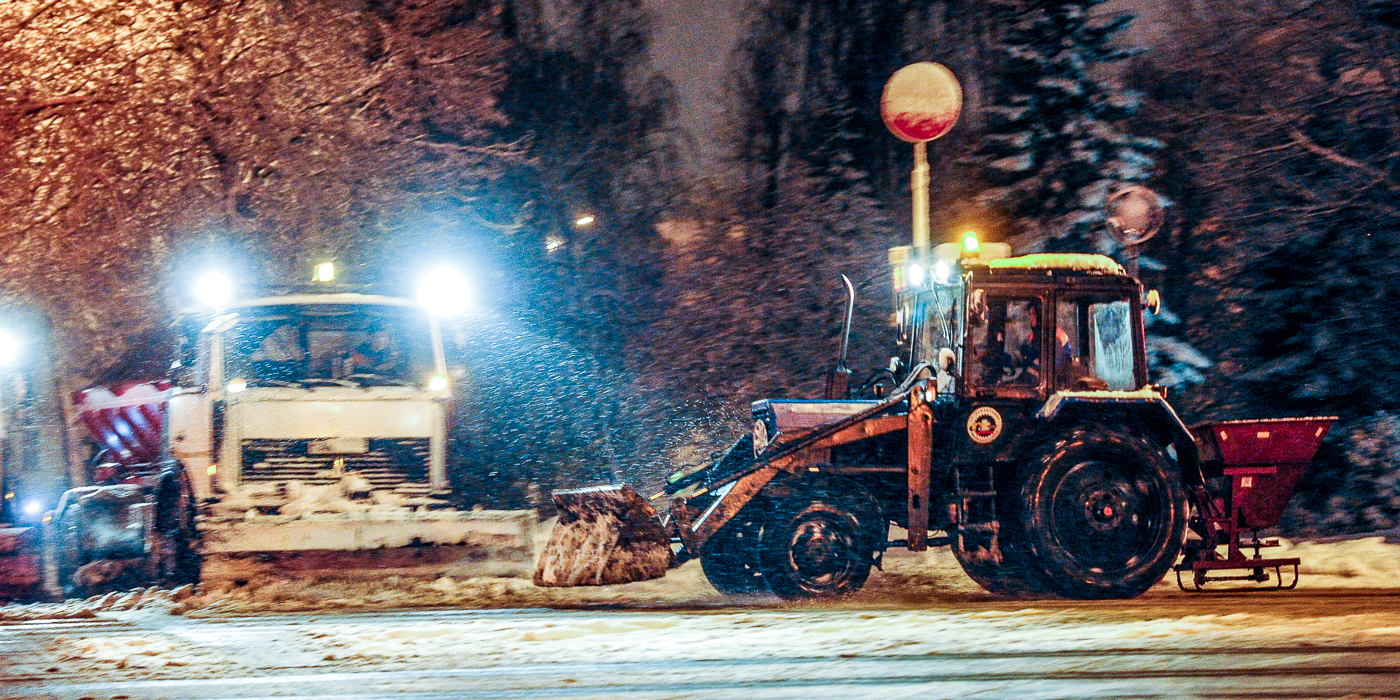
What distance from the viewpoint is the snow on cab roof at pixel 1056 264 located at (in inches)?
370

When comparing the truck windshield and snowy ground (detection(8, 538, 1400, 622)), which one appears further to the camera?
the truck windshield

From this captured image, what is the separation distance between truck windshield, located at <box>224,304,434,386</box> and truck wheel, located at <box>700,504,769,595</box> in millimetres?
3077

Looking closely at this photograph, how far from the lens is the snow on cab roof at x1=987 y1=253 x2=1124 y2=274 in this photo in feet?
30.8

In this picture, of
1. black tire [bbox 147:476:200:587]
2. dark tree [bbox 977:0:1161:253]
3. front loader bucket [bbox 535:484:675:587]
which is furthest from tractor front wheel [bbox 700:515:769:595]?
dark tree [bbox 977:0:1161:253]

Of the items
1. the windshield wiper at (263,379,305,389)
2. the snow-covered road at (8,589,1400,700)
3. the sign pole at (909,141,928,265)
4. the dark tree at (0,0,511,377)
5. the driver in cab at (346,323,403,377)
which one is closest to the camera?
the snow-covered road at (8,589,1400,700)

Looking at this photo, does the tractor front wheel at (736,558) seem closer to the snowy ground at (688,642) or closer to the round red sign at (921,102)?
the snowy ground at (688,642)

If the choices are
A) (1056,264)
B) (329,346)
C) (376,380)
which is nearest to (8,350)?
(329,346)

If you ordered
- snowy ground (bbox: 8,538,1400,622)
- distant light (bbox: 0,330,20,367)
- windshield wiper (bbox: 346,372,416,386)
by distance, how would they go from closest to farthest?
snowy ground (bbox: 8,538,1400,622) < windshield wiper (bbox: 346,372,416,386) < distant light (bbox: 0,330,20,367)

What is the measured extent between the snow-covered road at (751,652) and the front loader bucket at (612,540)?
602 millimetres

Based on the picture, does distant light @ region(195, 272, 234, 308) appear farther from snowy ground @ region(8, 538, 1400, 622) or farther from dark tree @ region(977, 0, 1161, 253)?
dark tree @ region(977, 0, 1161, 253)

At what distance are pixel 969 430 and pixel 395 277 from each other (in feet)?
33.0

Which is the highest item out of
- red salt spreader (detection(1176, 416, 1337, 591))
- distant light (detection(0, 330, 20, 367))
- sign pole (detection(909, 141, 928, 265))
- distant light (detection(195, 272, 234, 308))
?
sign pole (detection(909, 141, 928, 265))

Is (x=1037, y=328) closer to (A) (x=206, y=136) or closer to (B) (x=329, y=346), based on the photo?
(B) (x=329, y=346)

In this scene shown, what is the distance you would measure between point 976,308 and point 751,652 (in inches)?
121
